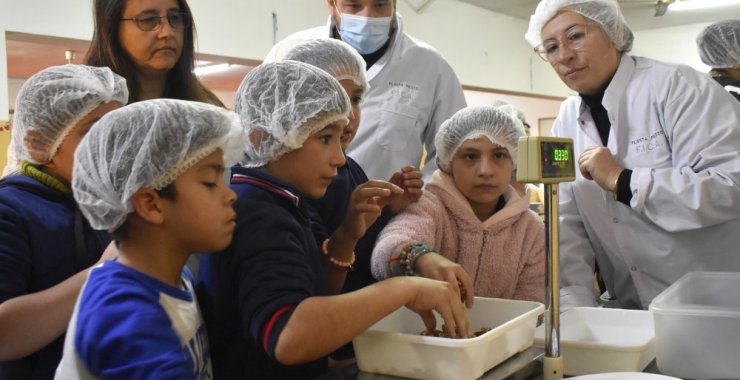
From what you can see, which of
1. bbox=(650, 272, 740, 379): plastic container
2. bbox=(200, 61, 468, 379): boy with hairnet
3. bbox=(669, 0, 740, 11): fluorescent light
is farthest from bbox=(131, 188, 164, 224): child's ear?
bbox=(669, 0, 740, 11): fluorescent light

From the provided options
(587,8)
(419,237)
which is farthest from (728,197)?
(419,237)

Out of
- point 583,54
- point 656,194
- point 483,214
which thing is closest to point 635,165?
point 656,194

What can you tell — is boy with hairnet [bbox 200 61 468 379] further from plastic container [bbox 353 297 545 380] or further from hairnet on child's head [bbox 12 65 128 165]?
hairnet on child's head [bbox 12 65 128 165]

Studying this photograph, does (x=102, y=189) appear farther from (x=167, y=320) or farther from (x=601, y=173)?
(x=601, y=173)

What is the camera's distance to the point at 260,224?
95cm

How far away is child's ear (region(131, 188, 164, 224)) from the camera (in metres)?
0.89

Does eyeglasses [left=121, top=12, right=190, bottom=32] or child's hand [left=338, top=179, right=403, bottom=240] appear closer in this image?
child's hand [left=338, top=179, right=403, bottom=240]

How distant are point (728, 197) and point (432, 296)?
90cm

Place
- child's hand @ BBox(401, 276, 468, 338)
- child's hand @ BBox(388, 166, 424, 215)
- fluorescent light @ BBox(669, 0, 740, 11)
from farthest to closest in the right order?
fluorescent light @ BBox(669, 0, 740, 11) → child's hand @ BBox(388, 166, 424, 215) → child's hand @ BBox(401, 276, 468, 338)

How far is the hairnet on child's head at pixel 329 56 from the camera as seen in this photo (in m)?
1.33

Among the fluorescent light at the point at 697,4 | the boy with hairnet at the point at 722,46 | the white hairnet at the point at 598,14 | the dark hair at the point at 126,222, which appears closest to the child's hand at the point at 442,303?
the dark hair at the point at 126,222

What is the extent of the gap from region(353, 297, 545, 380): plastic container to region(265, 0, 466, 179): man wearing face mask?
2.68ft

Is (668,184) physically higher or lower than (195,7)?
lower

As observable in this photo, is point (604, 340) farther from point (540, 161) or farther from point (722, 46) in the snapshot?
point (722, 46)
